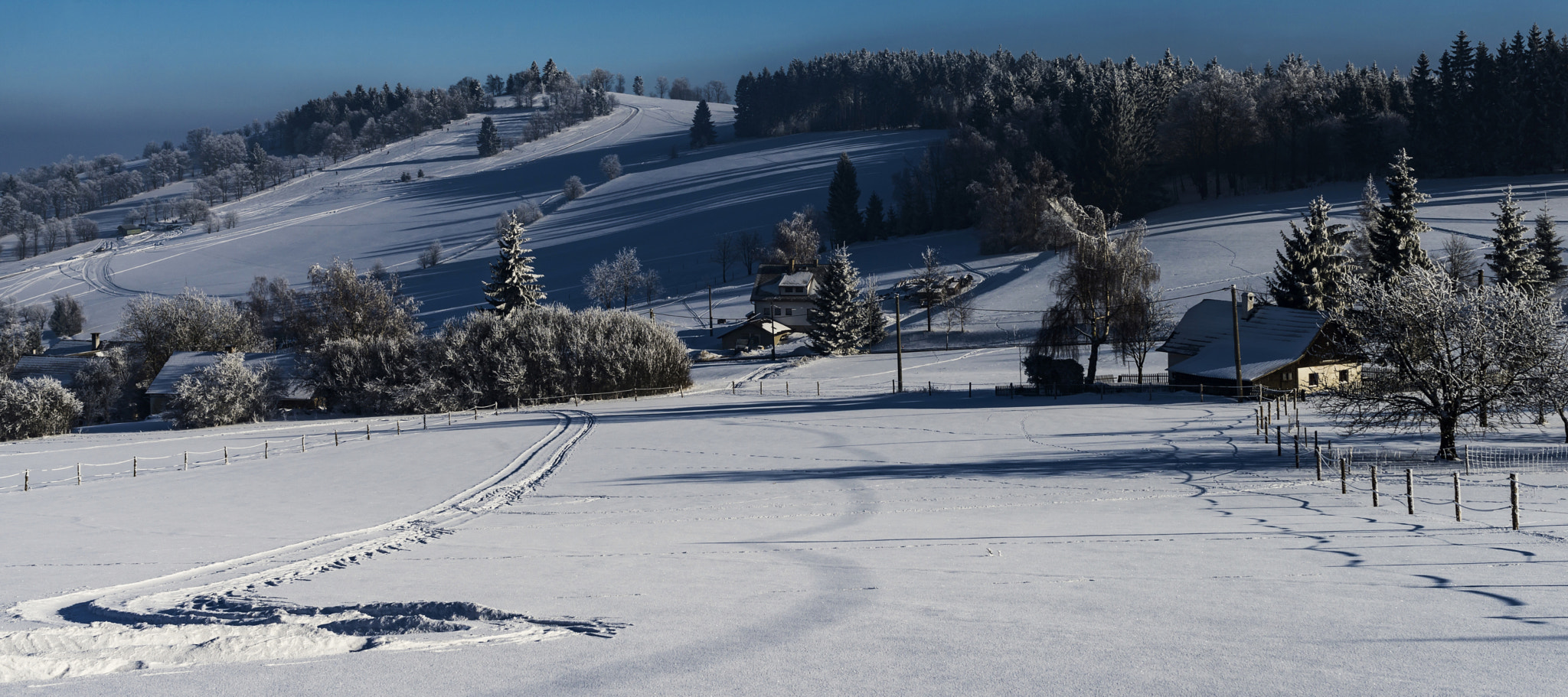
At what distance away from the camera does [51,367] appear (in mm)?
65562

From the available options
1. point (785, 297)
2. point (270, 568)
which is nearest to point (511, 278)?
point (785, 297)

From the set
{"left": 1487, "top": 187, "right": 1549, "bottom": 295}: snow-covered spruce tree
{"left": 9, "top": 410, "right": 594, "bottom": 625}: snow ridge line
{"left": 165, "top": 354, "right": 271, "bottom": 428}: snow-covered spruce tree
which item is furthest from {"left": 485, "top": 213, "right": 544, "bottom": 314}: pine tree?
{"left": 1487, "top": 187, "right": 1549, "bottom": 295}: snow-covered spruce tree

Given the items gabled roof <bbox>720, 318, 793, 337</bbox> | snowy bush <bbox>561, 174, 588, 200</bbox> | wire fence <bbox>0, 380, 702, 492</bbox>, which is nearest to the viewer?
wire fence <bbox>0, 380, 702, 492</bbox>

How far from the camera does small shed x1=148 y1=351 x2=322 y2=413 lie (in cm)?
5831

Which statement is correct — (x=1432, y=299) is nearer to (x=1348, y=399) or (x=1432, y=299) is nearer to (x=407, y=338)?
(x=1348, y=399)

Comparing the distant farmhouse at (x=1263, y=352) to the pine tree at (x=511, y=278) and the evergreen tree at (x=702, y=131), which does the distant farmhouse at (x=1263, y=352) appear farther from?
the evergreen tree at (x=702, y=131)

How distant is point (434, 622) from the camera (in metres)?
8.96

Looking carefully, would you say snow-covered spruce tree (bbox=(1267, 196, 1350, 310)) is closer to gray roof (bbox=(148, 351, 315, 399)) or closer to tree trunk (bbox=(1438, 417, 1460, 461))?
tree trunk (bbox=(1438, 417, 1460, 461))

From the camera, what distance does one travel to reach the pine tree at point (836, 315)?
242ft

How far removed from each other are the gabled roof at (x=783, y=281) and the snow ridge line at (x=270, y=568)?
64826 millimetres

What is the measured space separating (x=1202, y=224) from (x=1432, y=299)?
74262 millimetres

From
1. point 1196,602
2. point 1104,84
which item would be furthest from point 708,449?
point 1104,84

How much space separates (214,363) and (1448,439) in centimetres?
6026

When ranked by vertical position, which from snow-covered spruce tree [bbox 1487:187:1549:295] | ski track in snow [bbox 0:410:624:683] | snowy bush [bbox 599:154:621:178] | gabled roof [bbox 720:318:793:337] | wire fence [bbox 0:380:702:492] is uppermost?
snowy bush [bbox 599:154:621:178]
